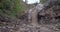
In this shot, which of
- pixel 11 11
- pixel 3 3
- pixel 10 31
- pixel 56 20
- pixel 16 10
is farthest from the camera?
pixel 16 10

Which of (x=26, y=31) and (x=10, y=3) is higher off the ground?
(x=10, y=3)

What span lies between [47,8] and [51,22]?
197 centimetres

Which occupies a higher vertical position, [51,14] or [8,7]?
[8,7]

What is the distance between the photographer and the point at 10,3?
10.6 meters

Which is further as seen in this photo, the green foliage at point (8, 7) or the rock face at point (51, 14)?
the green foliage at point (8, 7)

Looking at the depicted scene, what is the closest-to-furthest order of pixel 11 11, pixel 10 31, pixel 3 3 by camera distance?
pixel 10 31, pixel 3 3, pixel 11 11

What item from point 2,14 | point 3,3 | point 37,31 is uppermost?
point 3,3

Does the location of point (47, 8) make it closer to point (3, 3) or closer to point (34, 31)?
point (3, 3)

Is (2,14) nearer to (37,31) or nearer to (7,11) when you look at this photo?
(7,11)

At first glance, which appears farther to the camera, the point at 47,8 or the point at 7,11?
the point at 47,8

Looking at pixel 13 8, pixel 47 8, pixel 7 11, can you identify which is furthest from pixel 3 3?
pixel 47 8

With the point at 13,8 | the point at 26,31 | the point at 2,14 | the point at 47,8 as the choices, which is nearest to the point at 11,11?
the point at 13,8

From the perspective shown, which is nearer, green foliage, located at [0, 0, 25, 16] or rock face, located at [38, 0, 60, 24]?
rock face, located at [38, 0, 60, 24]

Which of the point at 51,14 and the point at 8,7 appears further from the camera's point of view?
the point at 8,7
